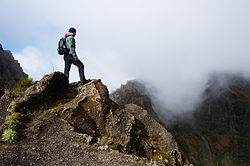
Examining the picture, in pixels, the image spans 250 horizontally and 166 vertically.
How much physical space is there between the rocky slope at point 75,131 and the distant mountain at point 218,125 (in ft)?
340

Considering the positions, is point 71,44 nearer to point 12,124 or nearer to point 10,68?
point 12,124

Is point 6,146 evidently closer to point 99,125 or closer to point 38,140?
point 38,140

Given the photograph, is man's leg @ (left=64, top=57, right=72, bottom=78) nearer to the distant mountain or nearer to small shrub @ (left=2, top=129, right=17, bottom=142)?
small shrub @ (left=2, top=129, right=17, bottom=142)

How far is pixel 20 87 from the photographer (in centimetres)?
976

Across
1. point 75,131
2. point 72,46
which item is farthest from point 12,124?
point 72,46

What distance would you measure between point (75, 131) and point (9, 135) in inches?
111

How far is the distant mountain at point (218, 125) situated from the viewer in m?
133

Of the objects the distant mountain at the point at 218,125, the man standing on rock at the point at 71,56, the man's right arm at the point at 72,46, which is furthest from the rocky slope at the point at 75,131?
the distant mountain at the point at 218,125

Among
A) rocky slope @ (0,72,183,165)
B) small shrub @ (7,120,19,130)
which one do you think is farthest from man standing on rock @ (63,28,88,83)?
small shrub @ (7,120,19,130)

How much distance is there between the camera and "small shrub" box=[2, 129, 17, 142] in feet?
18.4

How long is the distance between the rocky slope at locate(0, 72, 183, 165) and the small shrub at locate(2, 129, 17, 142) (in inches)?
8.0

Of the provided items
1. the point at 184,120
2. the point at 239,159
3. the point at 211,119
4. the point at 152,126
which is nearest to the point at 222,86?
the point at 211,119

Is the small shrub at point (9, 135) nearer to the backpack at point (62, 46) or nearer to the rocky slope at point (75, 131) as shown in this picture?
the rocky slope at point (75, 131)

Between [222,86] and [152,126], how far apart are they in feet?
737
